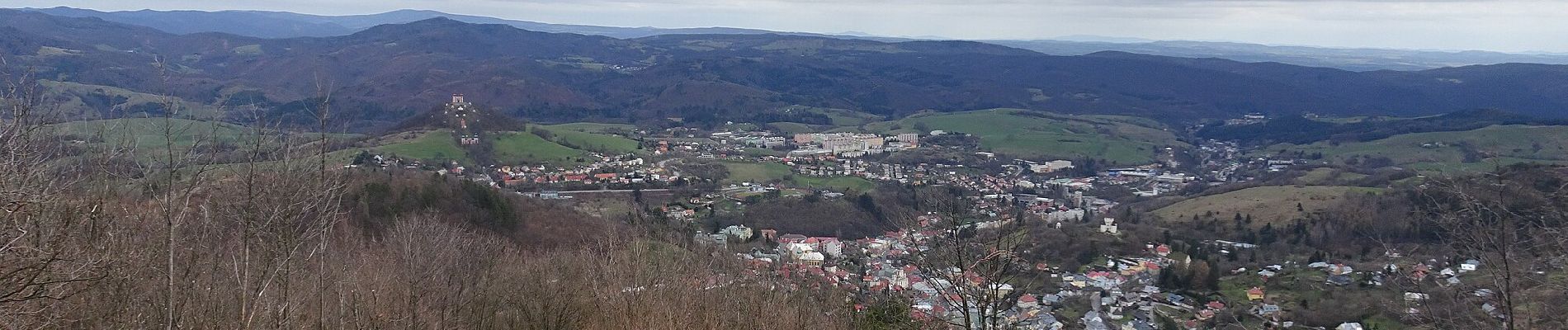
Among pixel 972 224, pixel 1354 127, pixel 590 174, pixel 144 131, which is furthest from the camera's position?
pixel 1354 127

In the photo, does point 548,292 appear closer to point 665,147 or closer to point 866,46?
point 665,147

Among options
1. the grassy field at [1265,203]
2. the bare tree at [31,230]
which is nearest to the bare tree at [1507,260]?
the bare tree at [31,230]

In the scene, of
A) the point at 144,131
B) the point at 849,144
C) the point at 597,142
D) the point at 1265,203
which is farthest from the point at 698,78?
the point at 144,131

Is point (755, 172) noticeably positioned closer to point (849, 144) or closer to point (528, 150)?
point (528, 150)

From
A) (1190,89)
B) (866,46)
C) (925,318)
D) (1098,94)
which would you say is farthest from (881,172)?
(866,46)

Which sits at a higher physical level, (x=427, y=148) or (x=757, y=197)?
(x=427, y=148)

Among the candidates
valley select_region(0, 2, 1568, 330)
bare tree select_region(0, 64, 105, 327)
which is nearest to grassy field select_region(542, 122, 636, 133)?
valley select_region(0, 2, 1568, 330)
